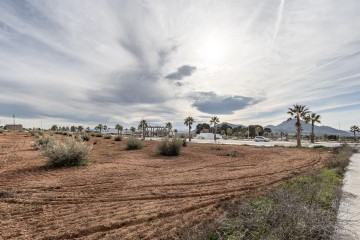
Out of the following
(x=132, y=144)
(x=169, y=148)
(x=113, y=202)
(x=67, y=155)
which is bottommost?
(x=113, y=202)

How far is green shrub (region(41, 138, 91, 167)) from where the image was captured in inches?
555

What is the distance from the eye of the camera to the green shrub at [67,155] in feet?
46.3

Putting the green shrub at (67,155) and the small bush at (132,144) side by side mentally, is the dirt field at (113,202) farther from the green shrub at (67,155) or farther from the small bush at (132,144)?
the small bush at (132,144)

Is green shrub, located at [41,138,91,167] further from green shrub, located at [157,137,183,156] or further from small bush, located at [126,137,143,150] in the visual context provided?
small bush, located at [126,137,143,150]

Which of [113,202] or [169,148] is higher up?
[169,148]

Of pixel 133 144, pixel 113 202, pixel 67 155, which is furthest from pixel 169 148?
pixel 113 202

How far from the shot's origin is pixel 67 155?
14.3 m

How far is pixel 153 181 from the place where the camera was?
1027 cm

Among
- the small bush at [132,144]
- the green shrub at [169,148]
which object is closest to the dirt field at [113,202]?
the green shrub at [169,148]

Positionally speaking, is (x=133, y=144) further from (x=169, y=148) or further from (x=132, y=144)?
(x=169, y=148)

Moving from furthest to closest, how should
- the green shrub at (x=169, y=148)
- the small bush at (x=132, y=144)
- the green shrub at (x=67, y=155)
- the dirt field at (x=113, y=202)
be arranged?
1. the small bush at (x=132, y=144)
2. the green shrub at (x=169, y=148)
3. the green shrub at (x=67, y=155)
4. the dirt field at (x=113, y=202)

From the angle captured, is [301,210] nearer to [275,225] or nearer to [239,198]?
[275,225]

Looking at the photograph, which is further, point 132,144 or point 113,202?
point 132,144

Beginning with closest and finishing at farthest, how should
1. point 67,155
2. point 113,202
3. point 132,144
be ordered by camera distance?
point 113,202 < point 67,155 < point 132,144
